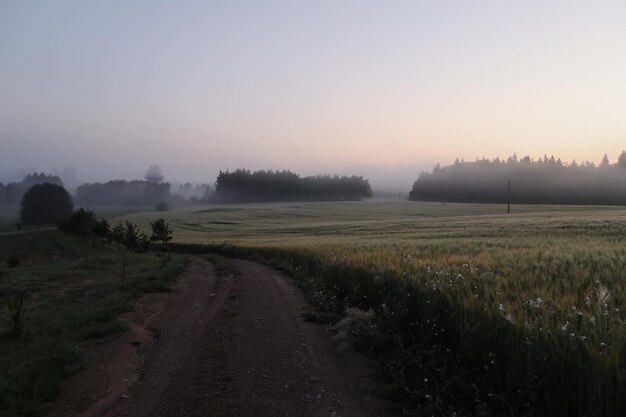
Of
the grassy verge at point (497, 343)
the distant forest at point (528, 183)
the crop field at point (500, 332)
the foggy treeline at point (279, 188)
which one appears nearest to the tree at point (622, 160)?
the distant forest at point (528, 183)

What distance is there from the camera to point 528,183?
150875mm

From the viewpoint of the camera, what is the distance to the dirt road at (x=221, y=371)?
213 inches

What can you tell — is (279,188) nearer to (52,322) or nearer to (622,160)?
(622,160)

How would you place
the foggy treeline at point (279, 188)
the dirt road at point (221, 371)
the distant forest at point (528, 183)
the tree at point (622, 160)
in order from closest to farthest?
the dirt road at point (221, 371), the distant forest at point (528, 183), the tree at point (622, 160), the foggy treeline at point (279, 188)

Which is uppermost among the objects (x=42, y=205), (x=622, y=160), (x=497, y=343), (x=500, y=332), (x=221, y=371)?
(x=622, y=160)

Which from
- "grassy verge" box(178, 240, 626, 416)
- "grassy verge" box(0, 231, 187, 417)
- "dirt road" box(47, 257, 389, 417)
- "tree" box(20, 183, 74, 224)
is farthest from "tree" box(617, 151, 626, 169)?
"dirt road" box(47, 257, 389, 417)

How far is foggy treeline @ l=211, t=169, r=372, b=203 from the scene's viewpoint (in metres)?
166

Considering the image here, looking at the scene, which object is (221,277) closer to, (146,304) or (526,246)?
(146,304)

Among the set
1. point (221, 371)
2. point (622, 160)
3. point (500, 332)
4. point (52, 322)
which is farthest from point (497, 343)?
point (622, 160)

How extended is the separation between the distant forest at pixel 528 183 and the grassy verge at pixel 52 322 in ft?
450

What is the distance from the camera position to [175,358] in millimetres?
7184

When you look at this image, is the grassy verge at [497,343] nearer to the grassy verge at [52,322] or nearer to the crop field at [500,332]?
the crop field at [500,332]

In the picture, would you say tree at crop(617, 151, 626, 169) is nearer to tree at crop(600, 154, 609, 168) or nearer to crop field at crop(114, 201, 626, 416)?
tree at crop(600, 154, 609, 168)

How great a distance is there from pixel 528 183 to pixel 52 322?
164108 millimetres
